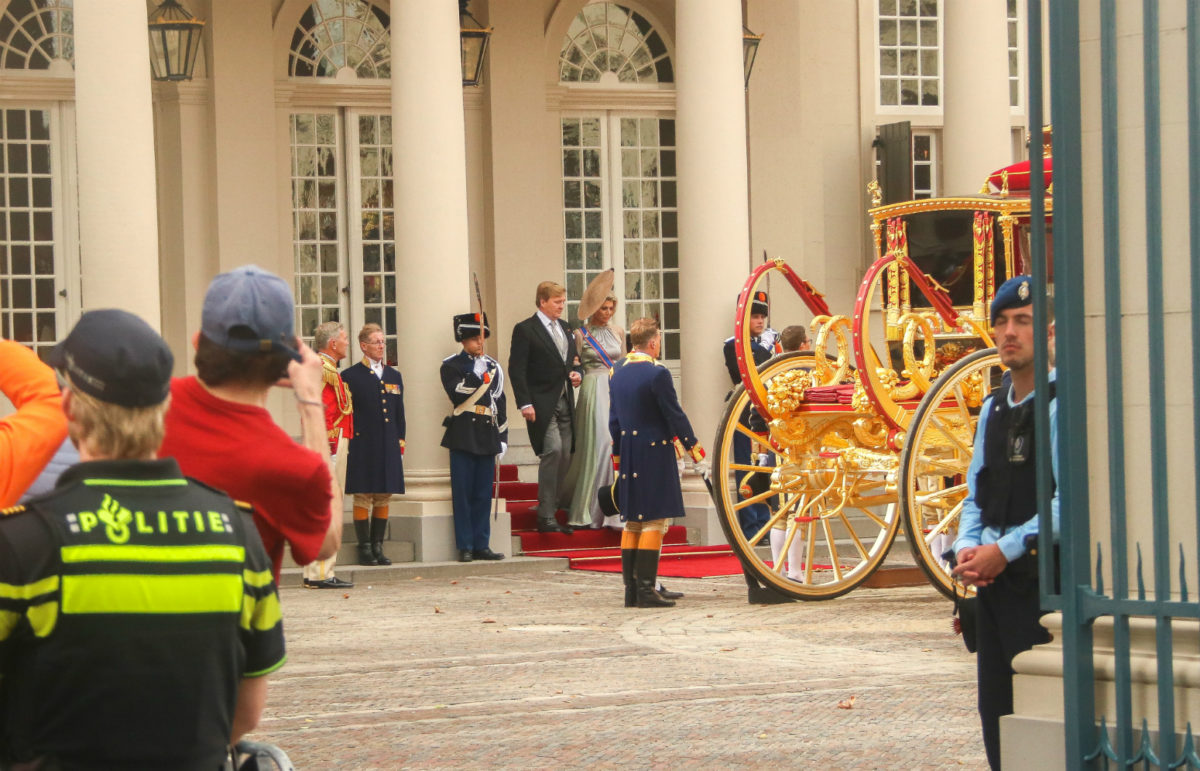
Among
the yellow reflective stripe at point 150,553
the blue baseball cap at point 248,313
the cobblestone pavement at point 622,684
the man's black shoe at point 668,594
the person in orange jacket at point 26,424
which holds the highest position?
the blue baseball cap at point 248,313

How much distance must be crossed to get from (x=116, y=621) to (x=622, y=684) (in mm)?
5672

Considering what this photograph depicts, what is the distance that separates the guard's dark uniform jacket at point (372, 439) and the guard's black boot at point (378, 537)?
0.29m

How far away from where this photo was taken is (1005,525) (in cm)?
509

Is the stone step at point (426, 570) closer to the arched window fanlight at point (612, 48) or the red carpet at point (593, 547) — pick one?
the red carpet at point (593, 547)

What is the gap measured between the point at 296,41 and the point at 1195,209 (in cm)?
1417

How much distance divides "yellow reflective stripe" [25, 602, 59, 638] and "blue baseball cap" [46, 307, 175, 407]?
35 centimetres

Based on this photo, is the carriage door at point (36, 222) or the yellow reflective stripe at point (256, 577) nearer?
the yellow reflective stripe at point (256, 577)

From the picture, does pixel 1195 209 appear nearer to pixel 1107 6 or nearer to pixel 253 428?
pixel 1107 6

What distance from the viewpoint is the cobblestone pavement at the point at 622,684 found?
22.1ft

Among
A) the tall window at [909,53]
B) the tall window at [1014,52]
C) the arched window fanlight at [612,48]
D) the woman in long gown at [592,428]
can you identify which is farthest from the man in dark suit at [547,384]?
the tall window at [1014,52]

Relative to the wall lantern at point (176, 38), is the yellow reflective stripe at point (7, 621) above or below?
below

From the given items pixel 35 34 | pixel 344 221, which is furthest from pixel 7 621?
pixel 344 221

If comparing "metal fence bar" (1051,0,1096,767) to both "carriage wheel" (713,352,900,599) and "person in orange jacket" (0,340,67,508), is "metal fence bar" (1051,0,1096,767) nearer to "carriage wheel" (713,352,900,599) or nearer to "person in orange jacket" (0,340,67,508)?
"person in orange jacket" (0,340,67,508)

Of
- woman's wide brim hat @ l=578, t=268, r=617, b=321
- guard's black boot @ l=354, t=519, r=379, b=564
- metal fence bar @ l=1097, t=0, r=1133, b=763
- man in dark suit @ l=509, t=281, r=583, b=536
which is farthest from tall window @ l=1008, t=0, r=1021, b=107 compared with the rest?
metal fence bar @ l=1097, t=0, r=1133, b=763
